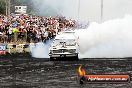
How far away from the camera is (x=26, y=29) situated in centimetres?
5294

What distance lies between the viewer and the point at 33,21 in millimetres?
54969

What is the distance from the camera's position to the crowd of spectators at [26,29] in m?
51.9

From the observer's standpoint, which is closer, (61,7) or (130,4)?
(130,4)

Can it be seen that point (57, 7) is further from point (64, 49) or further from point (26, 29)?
point (64, 49)

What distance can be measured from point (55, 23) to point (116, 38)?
1041 centimetres

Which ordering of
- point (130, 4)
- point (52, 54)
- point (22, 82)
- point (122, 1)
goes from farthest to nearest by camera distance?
point (122, 1)
point (130, 4)
point (52, 54)
point (22, 82)

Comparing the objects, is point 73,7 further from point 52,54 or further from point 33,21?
point 52,54

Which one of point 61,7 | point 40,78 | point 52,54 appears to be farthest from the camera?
point 61,7

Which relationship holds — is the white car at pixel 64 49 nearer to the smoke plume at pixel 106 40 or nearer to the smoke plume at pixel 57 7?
the smoke plume at pixel 106 40

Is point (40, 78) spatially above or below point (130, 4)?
below

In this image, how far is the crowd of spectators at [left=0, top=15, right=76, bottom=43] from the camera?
170 feet

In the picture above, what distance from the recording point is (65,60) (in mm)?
41531

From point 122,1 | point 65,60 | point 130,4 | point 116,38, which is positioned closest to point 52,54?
point 65,60

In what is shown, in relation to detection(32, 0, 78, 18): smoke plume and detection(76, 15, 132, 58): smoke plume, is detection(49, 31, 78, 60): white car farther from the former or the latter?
detection(32, 0, 78, 18): smoke plume
